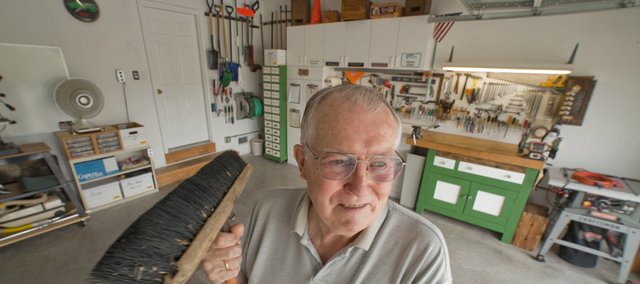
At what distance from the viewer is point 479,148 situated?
8.13ft

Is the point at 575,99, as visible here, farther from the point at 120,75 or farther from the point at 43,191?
the point at 43,191

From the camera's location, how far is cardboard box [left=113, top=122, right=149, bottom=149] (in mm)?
2806

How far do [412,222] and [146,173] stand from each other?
3.47m

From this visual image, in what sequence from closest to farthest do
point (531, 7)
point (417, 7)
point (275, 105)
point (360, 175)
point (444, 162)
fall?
1. point (360, 175)
2. point (531, 7)
3. point (444, 162)
4. point (417, 7)
5. point (275, 105)

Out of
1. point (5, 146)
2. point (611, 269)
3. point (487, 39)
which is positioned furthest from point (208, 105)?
point (611, 269)

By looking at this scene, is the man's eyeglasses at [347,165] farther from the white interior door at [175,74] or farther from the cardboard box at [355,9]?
the white interior door at [175,74]

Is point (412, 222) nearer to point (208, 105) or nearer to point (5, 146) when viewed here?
point (5, 146)

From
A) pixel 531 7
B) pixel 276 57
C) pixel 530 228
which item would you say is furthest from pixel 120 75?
pixel 530 228

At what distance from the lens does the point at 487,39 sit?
2.67m

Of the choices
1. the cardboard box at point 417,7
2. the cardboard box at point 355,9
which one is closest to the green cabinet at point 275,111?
the cardboard box at point 355,9

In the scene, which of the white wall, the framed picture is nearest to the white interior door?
the white wall

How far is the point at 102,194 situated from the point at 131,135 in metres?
0.76

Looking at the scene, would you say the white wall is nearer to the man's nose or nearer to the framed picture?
the man's nose

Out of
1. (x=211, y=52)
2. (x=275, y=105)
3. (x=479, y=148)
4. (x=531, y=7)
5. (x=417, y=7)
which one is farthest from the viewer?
(x=275, y=105)
